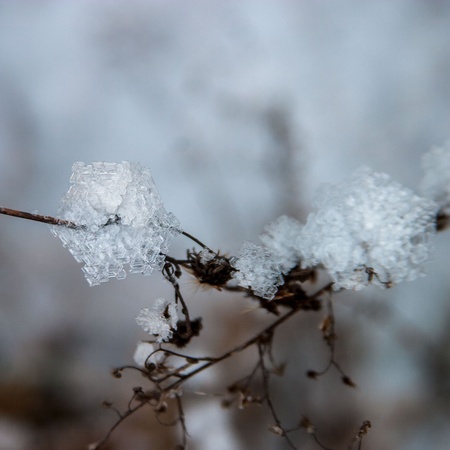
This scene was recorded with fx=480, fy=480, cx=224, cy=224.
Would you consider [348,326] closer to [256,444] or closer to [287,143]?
[256,444]

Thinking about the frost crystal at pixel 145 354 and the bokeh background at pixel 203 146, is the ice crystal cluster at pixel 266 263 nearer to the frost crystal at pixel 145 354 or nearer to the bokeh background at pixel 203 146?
the frost crystal at pixel 145 354

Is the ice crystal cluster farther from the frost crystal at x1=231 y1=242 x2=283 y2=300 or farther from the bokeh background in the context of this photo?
the bokeh background

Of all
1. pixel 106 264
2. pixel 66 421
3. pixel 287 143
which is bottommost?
pixel 106 264

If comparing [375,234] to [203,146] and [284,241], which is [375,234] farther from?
[203,146]

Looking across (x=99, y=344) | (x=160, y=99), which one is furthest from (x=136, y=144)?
(x=99, y=344)

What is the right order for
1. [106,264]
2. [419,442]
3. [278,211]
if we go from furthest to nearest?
[278,211], [419,442], [106,264]

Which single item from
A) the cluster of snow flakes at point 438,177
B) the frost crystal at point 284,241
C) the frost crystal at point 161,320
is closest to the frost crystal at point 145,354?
the frost crystal at point 161,320

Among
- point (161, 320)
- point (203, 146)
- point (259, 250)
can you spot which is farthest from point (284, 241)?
point (203, 146)

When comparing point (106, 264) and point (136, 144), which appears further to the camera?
point (136, 144)
